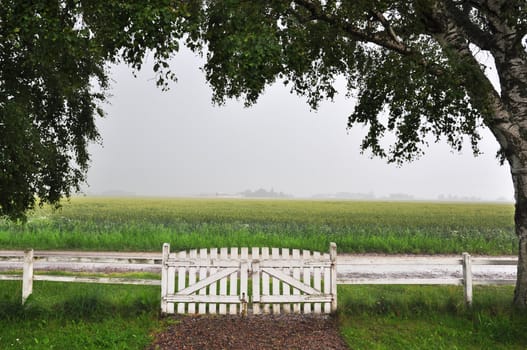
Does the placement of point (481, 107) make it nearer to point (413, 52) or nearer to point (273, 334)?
point (413, 52)

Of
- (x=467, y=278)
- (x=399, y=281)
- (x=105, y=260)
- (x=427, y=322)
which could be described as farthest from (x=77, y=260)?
(x=467, y=278)

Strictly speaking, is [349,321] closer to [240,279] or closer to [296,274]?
[296,274]

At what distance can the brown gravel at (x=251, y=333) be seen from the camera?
6.67 metres

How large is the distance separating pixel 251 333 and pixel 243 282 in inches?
46.9

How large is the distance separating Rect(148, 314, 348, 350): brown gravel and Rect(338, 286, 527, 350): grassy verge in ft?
1.47

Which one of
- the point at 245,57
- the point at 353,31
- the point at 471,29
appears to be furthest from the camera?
the point at 471,29

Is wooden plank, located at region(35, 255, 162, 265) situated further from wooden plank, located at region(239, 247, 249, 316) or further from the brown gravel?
wooden plank, located at region(239, 247, 249, 316)

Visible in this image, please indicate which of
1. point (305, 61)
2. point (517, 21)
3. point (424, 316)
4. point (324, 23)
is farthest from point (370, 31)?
point (424, 316)

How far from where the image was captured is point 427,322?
8.02m

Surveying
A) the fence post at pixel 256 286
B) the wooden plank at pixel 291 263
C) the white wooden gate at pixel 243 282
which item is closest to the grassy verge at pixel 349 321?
the white wooden gate at pixel 243 282

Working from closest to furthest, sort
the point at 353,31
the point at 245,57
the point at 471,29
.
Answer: the point at 245,57
the point at 353,31
the point at 471,29

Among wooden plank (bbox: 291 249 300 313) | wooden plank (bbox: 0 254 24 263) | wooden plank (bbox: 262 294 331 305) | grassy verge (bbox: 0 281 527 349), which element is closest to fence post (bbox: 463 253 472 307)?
grassy verge (bbox: 0 281 527 349)

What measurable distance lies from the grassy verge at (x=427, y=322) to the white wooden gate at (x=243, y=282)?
888mm

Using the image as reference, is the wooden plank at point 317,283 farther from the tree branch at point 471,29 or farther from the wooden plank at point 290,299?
the tree branch at point 471,29
